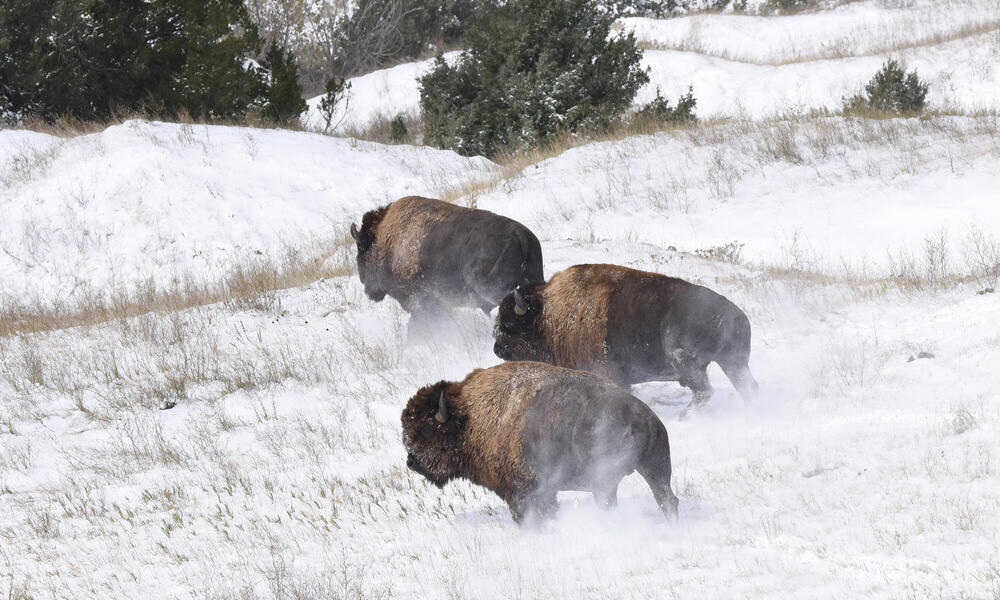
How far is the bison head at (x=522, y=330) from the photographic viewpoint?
7188 mm

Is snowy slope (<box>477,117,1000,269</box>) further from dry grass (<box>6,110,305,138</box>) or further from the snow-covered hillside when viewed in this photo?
the snow-covered hillside

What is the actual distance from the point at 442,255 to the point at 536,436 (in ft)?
13.9

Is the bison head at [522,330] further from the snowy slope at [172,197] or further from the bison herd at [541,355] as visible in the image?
the snowy slope at [172,197]

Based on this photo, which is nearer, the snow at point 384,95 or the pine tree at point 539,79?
the pine tree at point 539,79

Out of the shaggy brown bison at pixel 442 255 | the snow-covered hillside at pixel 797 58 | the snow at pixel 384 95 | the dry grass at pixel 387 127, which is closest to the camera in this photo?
the shaggy brown bison at pixel 442 255

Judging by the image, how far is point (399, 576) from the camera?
16.8ft

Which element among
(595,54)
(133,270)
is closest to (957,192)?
(595,54)

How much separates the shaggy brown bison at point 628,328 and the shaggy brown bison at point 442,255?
130cm

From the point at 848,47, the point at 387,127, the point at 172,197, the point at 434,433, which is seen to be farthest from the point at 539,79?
the point at 848,47

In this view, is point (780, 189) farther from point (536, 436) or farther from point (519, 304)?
point (536, 436)

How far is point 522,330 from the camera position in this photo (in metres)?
7.22

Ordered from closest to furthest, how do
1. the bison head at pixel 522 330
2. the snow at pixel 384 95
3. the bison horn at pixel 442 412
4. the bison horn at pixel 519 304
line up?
the bison horn at pixel 442 412
the bison horn at pixel 519 304
the bison head at pixel 522 330
the snow at pixel 384 95

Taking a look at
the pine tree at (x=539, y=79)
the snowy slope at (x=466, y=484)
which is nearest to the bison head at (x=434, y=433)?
the snowy slope at (x=466, y=484)

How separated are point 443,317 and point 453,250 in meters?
1.10
